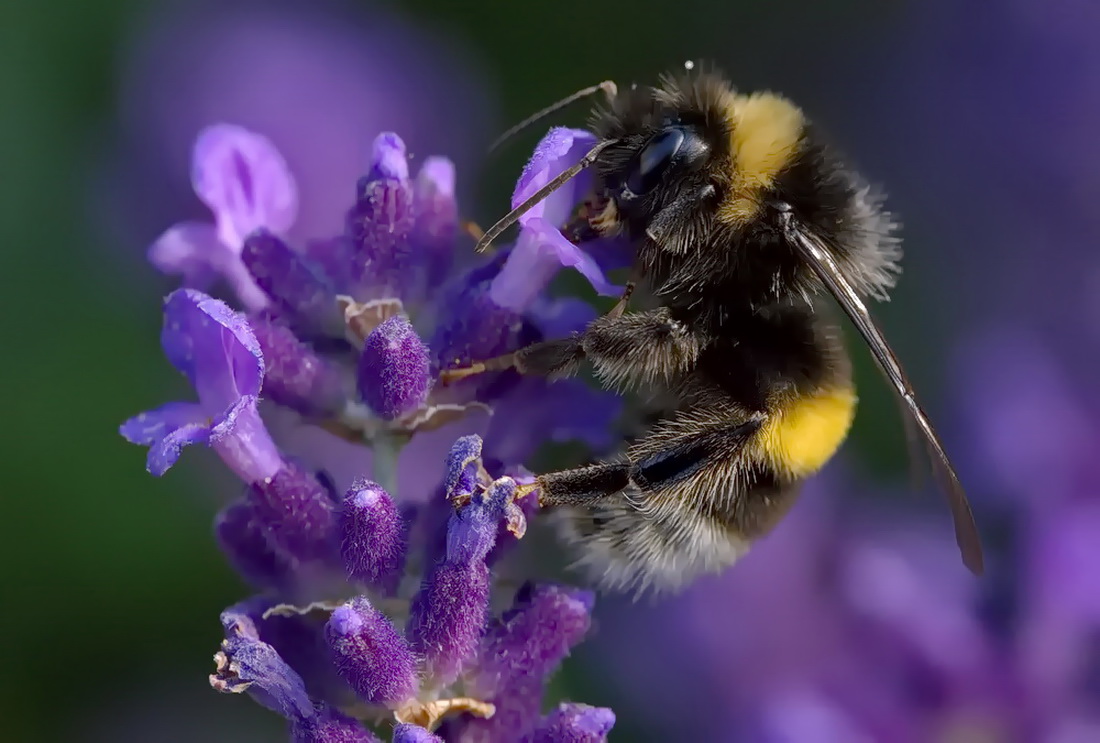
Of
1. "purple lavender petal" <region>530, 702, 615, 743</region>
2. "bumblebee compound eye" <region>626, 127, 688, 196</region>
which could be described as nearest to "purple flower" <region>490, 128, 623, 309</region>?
"bumblebee compound eye" <region>626, 127, 688, 196</region>

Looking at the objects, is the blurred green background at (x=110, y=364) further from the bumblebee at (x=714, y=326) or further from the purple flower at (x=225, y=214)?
the purple flower at (x=225, y=214)

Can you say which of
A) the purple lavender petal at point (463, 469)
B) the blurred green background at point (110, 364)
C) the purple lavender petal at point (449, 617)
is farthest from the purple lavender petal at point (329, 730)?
the blurred green background at point (110, 364)

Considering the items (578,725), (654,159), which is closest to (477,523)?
(578,725)

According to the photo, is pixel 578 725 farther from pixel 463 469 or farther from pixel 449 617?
pixel 463 469

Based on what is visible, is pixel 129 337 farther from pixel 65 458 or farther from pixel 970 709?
pixel 970 709

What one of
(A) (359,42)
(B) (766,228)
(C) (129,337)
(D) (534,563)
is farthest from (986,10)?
(B) (766,228)
